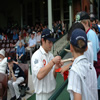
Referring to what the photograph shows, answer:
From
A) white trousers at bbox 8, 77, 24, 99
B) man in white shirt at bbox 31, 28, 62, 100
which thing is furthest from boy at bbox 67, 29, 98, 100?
white trousers at bbox 8, 77, 24, 99

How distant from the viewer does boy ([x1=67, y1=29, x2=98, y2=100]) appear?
4.39ft

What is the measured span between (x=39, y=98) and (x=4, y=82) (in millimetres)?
2315

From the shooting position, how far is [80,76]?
1.33 metres

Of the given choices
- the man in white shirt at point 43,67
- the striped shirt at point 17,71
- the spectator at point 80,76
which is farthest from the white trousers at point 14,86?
the spectator at point 80,76

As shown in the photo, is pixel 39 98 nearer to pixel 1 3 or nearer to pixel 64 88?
pixel 64 88

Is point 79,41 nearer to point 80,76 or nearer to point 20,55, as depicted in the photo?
point 80,76

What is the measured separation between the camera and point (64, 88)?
202 cm

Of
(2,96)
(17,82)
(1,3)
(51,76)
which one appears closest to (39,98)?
(51,76)

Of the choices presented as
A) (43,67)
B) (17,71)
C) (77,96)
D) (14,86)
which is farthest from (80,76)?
(17,71)

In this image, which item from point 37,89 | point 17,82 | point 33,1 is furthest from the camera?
point 33,1

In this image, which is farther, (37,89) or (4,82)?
(4,82)

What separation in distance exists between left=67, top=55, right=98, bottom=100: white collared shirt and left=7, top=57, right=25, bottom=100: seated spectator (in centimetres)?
353

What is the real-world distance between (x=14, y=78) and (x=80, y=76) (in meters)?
3.70

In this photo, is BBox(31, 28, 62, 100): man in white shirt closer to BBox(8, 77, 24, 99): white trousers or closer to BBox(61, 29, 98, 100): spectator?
BBox(61, 29, 98, 100): spectator
